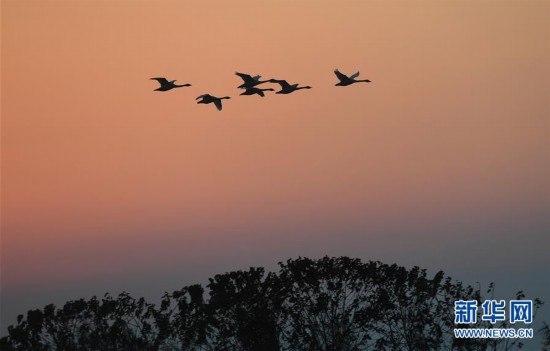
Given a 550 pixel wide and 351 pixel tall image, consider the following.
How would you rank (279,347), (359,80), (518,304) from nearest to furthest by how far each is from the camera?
(518,304) → (359,80) → (279,347)

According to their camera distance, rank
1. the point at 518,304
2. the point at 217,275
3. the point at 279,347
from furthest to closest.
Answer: the point at 217,275
the point at 279,347
the point at 518,304

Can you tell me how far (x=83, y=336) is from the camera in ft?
178

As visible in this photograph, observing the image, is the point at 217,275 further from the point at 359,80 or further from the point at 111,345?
the point at 359,80

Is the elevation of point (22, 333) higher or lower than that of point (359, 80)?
lower

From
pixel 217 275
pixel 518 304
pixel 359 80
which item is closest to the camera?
pixel 518 304

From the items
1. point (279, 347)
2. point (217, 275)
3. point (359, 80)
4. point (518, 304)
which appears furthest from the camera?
point (217, 275)

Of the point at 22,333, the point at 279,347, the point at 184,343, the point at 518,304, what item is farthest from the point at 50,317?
the point at 518,304

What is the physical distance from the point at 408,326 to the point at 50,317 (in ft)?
65.8

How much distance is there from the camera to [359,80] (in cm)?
4734

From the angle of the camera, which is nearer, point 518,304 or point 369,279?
point 518,304

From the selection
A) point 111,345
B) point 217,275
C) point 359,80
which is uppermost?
point 359,80

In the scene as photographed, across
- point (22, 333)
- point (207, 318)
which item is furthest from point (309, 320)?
point (22, 333)

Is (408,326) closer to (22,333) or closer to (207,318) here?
(207,318)

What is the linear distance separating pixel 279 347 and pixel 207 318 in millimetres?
4324
